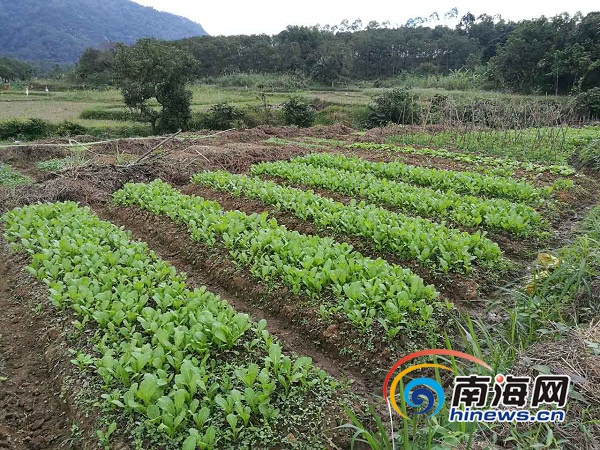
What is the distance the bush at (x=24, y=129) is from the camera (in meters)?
21.3

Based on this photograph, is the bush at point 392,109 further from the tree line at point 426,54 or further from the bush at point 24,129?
the bush at point 24,129

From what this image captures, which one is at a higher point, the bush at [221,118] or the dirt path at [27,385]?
the bush at [221,118]

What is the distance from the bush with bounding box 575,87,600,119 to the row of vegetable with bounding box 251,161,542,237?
24021 mm

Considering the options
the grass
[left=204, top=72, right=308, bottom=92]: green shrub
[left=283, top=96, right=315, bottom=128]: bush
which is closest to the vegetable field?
the grass

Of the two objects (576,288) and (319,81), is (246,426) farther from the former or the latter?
(319,81)

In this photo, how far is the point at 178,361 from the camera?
386 centimetres

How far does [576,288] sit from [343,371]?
2767 mm

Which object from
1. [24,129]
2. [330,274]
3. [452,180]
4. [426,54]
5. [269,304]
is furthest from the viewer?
[426,54]

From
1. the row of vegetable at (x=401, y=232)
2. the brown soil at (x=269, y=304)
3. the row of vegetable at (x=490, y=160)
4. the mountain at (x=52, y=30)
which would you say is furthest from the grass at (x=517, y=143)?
the mountain at (x=52, y=30)

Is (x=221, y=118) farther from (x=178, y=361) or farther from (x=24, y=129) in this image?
(x=178, y=361)

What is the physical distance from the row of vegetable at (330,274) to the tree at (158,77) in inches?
772

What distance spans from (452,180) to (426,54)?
64095 mm

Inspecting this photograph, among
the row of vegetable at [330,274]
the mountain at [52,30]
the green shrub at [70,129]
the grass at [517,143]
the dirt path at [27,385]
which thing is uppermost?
the mountain at [52,30]

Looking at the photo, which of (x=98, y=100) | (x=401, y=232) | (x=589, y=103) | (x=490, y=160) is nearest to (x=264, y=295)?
(x=401, y=232)
